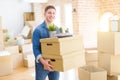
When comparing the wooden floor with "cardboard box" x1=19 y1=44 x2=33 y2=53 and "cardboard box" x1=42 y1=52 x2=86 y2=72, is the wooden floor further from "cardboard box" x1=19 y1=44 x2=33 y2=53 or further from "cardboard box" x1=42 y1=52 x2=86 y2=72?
"cardboard box" x1=42 y1=52 x2=86 y2=72

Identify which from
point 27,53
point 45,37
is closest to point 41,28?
point 45,37

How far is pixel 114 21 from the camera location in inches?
124

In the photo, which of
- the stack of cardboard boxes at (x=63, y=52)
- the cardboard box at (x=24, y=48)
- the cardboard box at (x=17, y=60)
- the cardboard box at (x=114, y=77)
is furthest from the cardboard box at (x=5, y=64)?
the stack of cardboard boxes at (x=63, y=52)

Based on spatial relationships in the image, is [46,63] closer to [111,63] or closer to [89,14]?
[111,63]

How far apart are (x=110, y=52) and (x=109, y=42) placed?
0.16 metres

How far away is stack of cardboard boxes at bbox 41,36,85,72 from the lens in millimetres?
2122

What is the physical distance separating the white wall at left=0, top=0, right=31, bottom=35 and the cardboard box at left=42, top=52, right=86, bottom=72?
4644mm

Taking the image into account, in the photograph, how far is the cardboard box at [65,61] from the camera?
2.14 meters

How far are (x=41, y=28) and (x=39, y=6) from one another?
15.6 feet

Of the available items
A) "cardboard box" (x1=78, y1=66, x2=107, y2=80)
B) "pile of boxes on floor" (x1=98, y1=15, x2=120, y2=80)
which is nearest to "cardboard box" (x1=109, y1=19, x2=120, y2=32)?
"pile of boxes on floor" (x1=98, y1=15, x2=120, y2=80)

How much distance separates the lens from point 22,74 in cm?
479

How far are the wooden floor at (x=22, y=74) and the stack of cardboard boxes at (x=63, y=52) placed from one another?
2.32m

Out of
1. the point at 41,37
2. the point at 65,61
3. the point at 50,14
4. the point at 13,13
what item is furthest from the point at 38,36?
the point at 13,13

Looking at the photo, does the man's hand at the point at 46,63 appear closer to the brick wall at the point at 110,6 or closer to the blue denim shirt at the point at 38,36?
the blue denim shirt at the point at 38,36
